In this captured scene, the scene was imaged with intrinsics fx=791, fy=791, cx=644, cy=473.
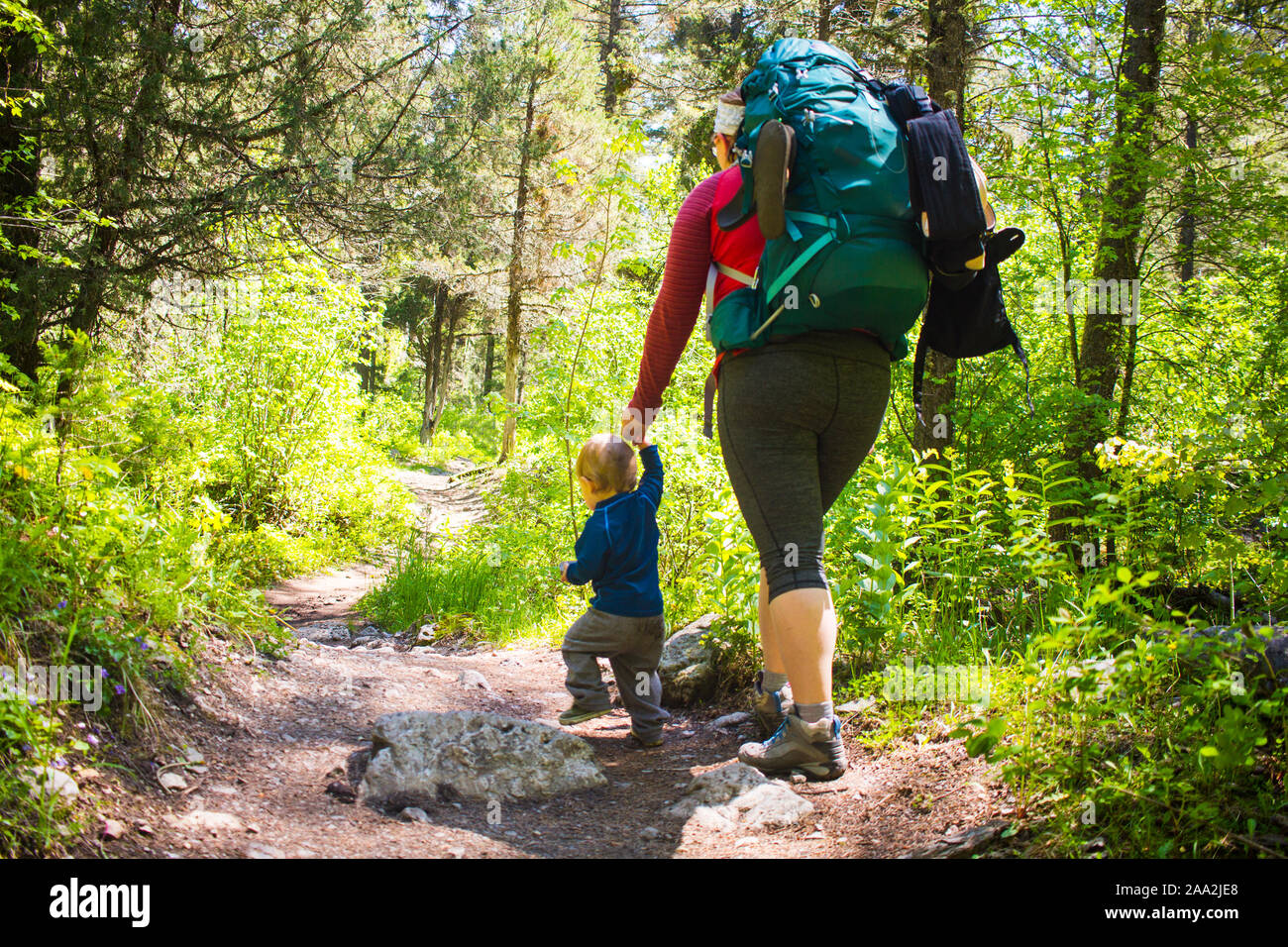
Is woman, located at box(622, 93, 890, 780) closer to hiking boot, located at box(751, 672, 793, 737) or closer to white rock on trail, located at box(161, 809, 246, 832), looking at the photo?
hiking boot, located at box(751, 672, 793, 737)

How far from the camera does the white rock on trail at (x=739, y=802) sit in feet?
7.86

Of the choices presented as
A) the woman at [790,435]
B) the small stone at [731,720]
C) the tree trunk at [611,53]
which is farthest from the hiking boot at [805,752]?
the tree trunk at [611,53]

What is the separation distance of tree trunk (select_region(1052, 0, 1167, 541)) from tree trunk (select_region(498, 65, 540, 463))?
39.5 ft

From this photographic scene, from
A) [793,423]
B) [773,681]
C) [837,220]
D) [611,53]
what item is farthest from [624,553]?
[611,53]

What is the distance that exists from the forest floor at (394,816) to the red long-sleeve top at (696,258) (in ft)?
4.99

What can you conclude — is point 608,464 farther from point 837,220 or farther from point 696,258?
point 837,220

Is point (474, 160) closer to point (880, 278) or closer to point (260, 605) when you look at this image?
point (260, 605)

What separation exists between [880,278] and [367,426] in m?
10.4

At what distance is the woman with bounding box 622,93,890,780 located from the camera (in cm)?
244

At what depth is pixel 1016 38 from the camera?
247 inches

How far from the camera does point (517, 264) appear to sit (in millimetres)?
18875

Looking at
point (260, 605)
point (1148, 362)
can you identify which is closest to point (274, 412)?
point (260, 605)

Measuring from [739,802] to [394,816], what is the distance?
1052mm

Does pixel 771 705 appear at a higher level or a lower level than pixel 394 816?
higher
